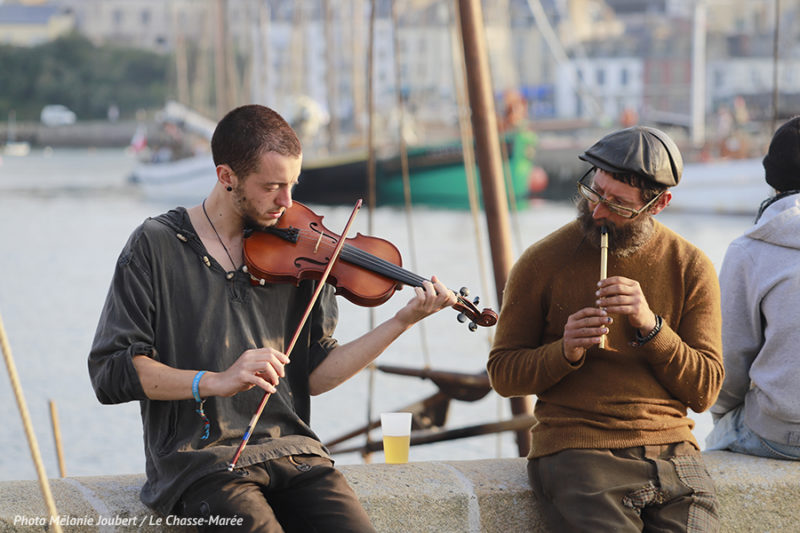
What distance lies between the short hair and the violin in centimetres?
19

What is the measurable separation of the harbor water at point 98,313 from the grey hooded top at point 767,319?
203cm

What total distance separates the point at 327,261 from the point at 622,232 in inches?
28.7

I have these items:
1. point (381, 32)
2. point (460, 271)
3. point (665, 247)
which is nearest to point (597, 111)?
point (460, 271)

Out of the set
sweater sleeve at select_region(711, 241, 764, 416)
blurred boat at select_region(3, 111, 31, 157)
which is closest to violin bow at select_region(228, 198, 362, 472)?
sweater sleeve at select_region(711, 241, 764, 416)

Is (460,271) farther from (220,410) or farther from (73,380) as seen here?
(220,410)

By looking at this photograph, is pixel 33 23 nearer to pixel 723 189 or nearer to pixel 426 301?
pixel 723 189

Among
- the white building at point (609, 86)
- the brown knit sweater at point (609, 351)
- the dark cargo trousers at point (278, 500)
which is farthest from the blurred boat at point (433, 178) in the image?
the white building at point (609, 86)

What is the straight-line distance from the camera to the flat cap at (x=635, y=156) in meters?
2.60

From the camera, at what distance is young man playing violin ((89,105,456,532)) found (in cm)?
240

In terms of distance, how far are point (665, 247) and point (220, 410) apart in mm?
1162

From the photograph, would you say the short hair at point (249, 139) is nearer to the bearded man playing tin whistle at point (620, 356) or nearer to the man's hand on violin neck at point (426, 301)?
the man's hand on violin neck at point (426, 301)

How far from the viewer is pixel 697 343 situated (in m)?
2.70

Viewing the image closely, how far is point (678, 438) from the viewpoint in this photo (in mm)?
2711

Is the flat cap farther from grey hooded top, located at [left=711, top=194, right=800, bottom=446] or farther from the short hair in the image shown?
the short hair
